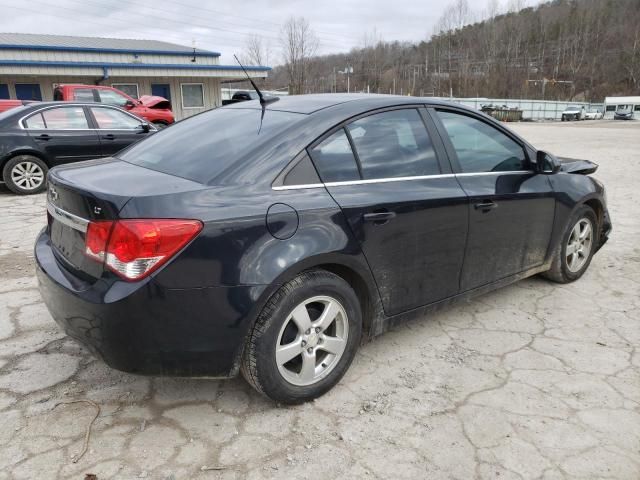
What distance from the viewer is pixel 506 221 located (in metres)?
3.42

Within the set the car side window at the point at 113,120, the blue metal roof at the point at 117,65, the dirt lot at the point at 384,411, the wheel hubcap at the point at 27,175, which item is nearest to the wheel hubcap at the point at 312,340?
the dirt lot at the point at 384,411

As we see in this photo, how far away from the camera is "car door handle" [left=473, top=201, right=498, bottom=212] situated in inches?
126

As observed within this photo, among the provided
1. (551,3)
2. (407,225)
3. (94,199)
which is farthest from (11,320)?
(551,3)

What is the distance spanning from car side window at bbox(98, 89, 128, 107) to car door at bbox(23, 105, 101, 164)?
6408 mm

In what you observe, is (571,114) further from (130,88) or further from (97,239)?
(97,239)

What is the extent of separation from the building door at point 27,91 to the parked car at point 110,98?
35.3 feet

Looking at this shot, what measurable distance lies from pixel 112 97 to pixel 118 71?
10.9m

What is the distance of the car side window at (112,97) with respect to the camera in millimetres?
14156

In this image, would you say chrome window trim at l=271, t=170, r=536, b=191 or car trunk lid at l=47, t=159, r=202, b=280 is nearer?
car trunk lid at l=47, t=159, r=202, b=280

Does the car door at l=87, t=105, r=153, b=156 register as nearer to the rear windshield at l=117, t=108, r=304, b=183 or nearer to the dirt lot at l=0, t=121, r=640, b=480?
the dirt lot at l=0, t=121, r=640, b=480

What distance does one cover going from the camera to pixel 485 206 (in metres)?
3.24

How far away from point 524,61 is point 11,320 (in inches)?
4463

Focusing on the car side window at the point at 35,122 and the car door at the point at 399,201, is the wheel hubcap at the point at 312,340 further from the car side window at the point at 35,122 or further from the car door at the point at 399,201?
the car side window at the point at 35,122

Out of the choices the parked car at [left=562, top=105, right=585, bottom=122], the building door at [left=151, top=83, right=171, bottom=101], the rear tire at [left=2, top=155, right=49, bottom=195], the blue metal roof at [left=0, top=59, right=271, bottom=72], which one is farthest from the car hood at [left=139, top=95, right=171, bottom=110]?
the parked car at [left=562, top=105, right=585, bottom=122]
